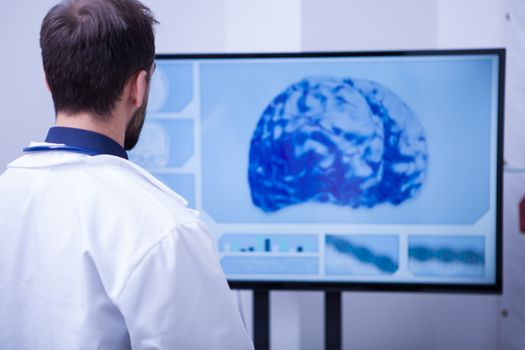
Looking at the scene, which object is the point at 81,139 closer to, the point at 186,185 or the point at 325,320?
the point at 186,185

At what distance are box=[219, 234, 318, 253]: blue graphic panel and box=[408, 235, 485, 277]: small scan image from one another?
0.86 ft

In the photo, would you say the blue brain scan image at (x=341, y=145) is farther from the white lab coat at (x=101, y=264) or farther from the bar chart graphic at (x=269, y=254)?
the white lab coat at (x=101, y=264)

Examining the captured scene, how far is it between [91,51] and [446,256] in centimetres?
106

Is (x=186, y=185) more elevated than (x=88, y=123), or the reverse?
(x=88, y=123)

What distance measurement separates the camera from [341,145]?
144cm

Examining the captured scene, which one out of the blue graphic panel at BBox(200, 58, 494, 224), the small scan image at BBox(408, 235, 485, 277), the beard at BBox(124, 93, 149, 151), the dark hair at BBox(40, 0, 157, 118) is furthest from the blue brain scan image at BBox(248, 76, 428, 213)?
the dark hair at BBox(40, 0, 157, 118)

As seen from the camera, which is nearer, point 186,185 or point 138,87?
point 138,87

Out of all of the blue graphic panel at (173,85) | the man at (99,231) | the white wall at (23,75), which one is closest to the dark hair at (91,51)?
the man at (99,231)

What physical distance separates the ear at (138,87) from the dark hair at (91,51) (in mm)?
13

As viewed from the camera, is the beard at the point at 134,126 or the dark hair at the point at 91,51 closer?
the dark hair at the point at 91,51

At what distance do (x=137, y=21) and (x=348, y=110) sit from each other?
774 mm

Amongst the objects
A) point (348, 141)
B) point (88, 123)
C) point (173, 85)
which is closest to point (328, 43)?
point (348, 141)

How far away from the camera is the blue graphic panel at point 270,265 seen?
1.48 m

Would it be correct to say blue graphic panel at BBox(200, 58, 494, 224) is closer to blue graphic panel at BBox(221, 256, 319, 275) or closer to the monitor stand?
blue graphic panel at BBox(221, 256, 319, 275)
